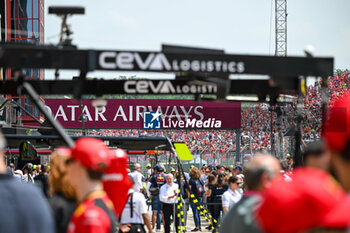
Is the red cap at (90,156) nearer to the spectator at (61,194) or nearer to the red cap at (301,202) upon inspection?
the spectator at (61,194)

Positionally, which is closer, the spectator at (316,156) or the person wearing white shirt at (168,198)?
the spectator at (316,156)

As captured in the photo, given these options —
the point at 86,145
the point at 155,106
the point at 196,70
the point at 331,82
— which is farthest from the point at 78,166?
the point at 331,82

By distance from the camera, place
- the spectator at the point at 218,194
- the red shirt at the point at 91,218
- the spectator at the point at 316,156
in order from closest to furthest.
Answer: the red shirt at the point at 91,218 < the spectator at the point at 316,156 < the spectator at the point at 218,194

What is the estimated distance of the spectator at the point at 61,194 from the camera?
4312 mm

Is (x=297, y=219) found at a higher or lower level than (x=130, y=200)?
higher

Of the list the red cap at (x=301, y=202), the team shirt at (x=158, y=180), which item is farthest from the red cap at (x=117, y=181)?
the team shirt at (x=158, y=180)

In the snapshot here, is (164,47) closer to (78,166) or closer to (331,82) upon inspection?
(78,166)

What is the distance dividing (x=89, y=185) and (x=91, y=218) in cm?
27

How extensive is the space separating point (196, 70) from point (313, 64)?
963 millimetres

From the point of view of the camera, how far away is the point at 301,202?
208 centimetres

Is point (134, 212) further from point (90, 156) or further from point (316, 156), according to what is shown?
point (90, 156)

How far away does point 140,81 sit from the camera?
19.4ft

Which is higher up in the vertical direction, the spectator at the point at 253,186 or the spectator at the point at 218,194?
the spectator at the point at 253,186

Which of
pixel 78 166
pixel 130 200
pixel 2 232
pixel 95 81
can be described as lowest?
pixel 130 200
